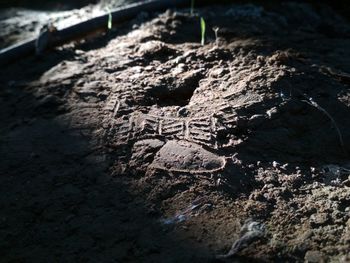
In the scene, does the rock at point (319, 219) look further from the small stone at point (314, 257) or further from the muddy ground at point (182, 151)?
the small stone at point (314, 257)

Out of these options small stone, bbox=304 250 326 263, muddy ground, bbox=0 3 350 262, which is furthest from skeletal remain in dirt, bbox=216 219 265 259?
small stone, bbox=304 250 326 263

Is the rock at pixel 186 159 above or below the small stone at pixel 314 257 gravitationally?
above

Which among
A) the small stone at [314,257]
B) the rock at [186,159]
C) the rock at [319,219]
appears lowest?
the small stone at [314,257]

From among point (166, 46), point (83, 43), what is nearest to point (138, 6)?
point (83, 43)

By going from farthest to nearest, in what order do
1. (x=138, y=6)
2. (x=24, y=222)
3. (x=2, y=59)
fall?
(x=138, y=6) → (x=2, y=59) → (x=24, y=222)

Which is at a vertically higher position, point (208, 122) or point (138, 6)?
point (138, 6)

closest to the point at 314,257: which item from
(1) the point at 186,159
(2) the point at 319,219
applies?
(2) the point at 319,219

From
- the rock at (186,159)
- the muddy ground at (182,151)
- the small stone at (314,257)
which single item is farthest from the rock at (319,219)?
the rock at (186,159)

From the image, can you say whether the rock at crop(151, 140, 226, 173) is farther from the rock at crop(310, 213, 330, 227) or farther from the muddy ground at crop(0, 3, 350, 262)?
the rock at crop(310, 213, 330, 227)

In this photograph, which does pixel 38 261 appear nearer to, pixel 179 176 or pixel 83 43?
pixel 179 176
